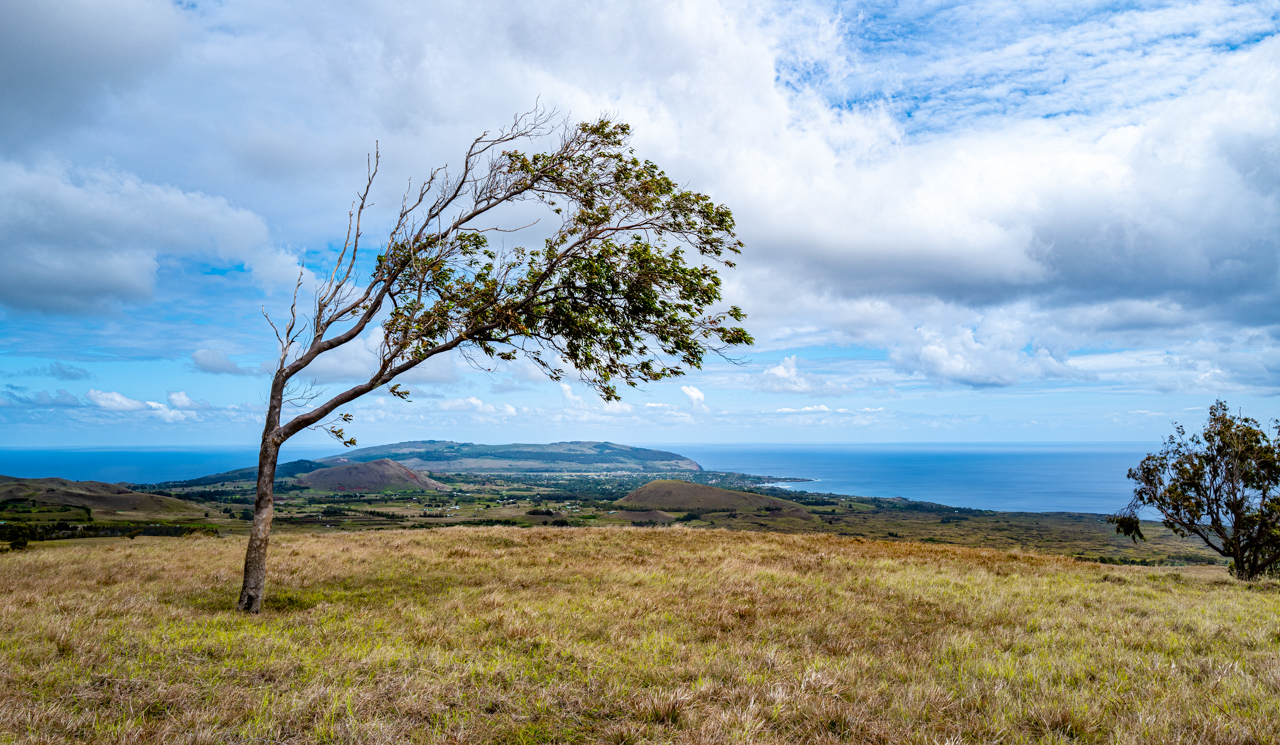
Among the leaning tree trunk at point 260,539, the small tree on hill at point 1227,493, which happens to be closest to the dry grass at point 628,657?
the leaning tree trunk at point 260,539

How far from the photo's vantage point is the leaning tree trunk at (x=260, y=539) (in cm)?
1220

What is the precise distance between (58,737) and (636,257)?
12377 mm

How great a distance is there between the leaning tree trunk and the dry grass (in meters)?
0.57

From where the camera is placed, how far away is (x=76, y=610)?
10.8 m

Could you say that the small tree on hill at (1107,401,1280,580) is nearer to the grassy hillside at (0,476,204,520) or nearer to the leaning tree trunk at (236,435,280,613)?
the leaning tree trunk at (236,435,280,613)

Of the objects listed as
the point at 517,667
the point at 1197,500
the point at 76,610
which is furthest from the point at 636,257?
the point at 1197,500

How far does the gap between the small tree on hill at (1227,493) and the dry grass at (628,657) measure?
5.10 m

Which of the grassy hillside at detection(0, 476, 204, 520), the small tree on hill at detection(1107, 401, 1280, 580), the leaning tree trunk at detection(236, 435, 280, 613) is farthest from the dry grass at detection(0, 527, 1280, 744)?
the grassy hillside at detection(0, 476, 204, 520)

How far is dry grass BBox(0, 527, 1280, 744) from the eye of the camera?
5.94 m

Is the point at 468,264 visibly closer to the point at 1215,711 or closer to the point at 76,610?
the point at 76,610

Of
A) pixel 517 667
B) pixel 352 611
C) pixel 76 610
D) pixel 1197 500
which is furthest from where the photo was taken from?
pixel 1197 500

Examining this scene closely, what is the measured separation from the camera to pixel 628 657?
849cm

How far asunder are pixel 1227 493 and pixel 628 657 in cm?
2637

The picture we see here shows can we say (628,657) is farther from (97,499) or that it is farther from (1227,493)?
(97,499)
